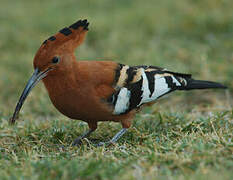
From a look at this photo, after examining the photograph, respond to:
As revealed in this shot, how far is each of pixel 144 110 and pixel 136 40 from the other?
9.76 feet

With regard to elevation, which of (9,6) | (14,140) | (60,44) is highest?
(9,6)

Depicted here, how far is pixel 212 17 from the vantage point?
7988mm

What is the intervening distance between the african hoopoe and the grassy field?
0.30 meters

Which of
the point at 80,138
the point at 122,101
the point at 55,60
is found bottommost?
the point at 80,138

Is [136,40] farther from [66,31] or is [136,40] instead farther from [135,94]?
[66,31]

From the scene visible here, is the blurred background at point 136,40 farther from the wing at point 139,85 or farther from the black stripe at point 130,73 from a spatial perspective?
the black stripe at point 130,73

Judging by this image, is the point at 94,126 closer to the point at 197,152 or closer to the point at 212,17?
the point at 197,152

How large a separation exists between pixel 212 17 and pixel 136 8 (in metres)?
2.01

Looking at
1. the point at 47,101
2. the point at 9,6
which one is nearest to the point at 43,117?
the point at 47,101

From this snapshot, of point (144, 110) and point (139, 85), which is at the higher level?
point (139, 85)

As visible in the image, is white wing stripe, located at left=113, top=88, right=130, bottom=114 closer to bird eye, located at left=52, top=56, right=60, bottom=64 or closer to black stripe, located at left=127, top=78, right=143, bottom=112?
black stripe, located at left=127, top=78, right=143, bottom=112

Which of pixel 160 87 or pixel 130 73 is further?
pixel 160 87

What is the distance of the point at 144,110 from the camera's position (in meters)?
5.02

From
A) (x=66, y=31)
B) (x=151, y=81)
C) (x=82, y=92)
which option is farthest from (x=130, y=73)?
(x=66, y=31)
